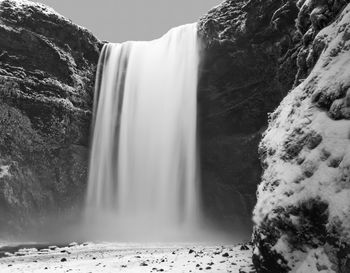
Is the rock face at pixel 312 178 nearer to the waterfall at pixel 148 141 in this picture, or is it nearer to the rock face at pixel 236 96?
the rock face at pixel 236 96

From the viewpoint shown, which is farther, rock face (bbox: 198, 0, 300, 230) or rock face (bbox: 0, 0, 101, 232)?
rock face (bbox: 0, 0, 101, 232)

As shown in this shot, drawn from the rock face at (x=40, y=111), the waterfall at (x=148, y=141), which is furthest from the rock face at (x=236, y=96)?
the rock face at (x=40, y=111)

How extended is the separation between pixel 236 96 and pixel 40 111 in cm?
1791

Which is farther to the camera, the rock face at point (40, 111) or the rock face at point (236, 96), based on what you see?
the rock face at point (40, 111)

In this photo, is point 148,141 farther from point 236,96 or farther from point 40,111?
point 40,111

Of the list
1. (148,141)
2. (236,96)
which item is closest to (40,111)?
(148,141)

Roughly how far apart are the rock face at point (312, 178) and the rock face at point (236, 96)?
20.5m

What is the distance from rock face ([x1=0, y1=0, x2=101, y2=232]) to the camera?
3003cm

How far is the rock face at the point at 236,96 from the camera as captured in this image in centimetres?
2955

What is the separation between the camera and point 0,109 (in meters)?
30.0

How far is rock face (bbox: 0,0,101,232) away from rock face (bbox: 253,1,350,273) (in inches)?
1021

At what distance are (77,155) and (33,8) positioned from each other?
15.1 meters

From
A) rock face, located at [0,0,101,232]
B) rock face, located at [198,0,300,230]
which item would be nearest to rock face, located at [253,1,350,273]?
rock face, located at [198,0,300,230]

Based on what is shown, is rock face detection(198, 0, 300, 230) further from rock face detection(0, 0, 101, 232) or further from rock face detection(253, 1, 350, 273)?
rock face detection(253, 1, 350, 273)
